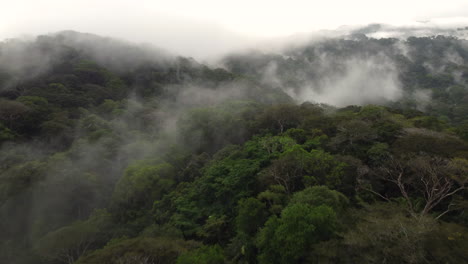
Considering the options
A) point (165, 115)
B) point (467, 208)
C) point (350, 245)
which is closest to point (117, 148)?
point (165, 115)

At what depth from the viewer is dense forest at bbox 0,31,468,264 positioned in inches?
492

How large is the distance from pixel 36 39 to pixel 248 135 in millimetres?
94077

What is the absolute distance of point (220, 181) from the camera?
23.2m

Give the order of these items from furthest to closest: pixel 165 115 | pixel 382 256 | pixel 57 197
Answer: pixel 165 115
pixel 57 197
pixel 382 256

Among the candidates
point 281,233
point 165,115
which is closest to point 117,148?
point 165,115

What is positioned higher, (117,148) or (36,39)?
(36,39)

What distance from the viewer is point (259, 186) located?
69.4 feet

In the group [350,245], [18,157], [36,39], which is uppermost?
[36,39]

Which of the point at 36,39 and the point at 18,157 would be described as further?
the point at 36,39

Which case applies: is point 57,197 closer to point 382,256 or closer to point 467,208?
point 382,256

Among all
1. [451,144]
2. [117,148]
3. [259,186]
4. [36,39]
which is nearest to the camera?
[451,144]

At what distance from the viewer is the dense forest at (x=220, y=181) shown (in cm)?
1251

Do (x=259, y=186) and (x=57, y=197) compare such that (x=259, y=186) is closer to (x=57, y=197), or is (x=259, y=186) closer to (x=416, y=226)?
(x=416, y=226)

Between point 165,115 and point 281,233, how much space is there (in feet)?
144
